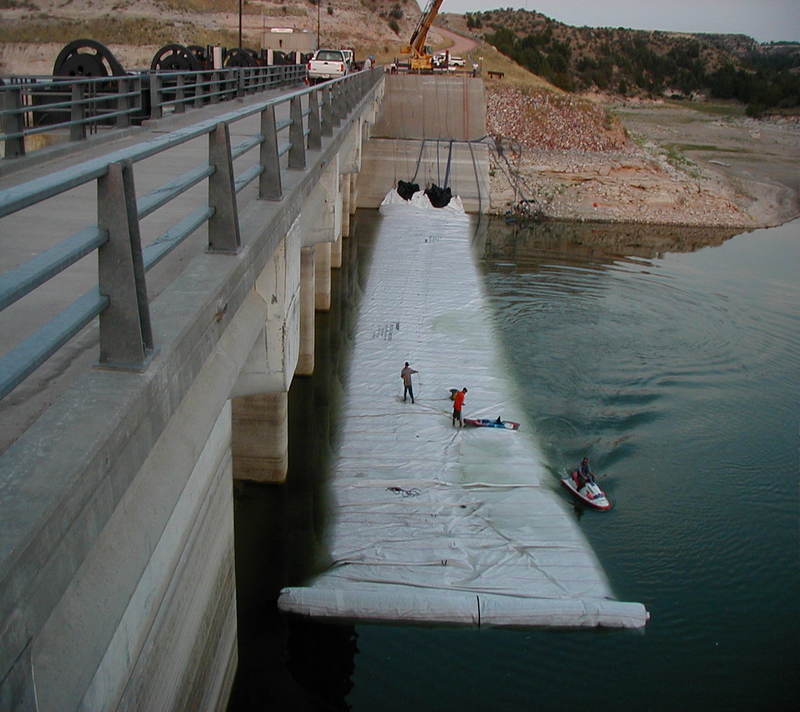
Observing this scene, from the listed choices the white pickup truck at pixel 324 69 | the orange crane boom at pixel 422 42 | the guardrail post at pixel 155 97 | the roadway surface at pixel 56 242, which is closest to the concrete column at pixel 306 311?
the guardrail post at pixel 155 97

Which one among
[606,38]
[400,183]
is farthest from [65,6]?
[606,38]

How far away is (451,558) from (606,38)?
464 feet

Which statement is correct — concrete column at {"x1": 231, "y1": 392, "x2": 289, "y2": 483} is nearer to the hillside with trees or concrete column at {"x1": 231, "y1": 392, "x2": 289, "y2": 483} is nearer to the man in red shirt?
the man in red shirt

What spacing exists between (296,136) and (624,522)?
8631mm

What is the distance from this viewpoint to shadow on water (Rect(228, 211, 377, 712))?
388 inches

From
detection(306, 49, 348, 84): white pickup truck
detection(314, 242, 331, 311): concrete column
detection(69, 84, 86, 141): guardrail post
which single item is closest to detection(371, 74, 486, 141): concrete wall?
detection(306, 49, 348, 84): white pickup truck

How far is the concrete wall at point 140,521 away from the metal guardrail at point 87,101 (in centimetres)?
528

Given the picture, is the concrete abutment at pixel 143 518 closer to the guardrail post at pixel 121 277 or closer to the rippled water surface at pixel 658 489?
the guardrail post at pixel 121 277

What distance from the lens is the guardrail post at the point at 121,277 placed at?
130 inches

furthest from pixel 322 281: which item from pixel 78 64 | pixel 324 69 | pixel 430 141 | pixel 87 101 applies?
pixel 430 141

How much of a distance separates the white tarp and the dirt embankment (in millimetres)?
24982

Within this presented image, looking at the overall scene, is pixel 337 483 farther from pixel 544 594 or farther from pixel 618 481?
pixel 618 481

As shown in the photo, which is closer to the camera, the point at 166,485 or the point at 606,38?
the point at 166,485

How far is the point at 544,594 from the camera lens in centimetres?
1091
